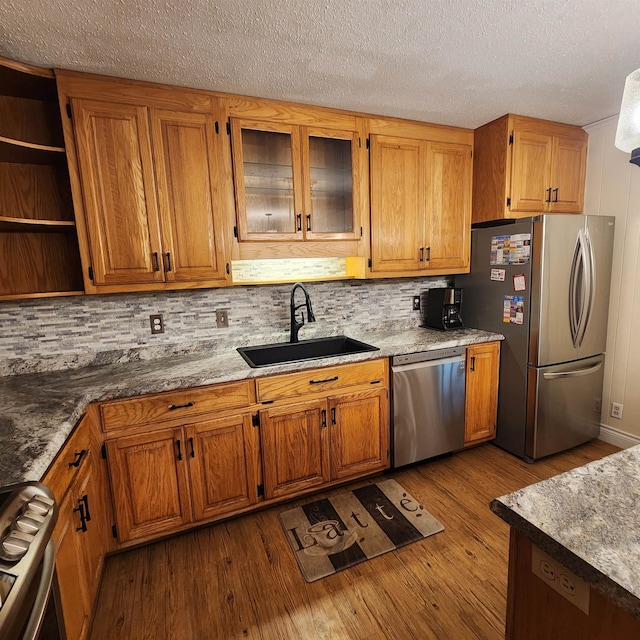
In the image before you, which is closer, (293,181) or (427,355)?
(293,181)

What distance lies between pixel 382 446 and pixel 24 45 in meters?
2.67

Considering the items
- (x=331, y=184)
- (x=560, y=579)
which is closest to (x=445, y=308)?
(x=331, y=184)

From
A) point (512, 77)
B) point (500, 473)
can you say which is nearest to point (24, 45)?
point (512, 77)

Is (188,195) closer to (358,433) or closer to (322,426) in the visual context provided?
(322,426)

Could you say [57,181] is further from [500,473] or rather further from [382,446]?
[500,473]

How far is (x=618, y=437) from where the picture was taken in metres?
2.73

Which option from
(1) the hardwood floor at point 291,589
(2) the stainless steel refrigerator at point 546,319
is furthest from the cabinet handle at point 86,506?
(2) the stainless steel refrigerator at point 546,319

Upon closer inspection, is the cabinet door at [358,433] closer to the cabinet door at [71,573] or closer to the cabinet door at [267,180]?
the cabinet door at [267,180]

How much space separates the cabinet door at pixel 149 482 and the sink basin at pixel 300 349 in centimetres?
67

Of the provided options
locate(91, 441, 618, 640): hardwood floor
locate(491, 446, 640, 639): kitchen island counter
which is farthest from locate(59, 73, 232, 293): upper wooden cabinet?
locate(491, 446, 640, 639): kitchen island counter

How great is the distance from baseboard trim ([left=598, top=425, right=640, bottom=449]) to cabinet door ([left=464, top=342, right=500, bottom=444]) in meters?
0.90

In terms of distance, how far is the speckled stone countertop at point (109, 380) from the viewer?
113cm

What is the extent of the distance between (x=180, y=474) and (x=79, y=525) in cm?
52

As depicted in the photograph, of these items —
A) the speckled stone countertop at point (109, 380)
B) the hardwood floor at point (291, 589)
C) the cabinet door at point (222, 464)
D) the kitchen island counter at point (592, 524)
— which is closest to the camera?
the kitchen island counter at point (592, 524)
